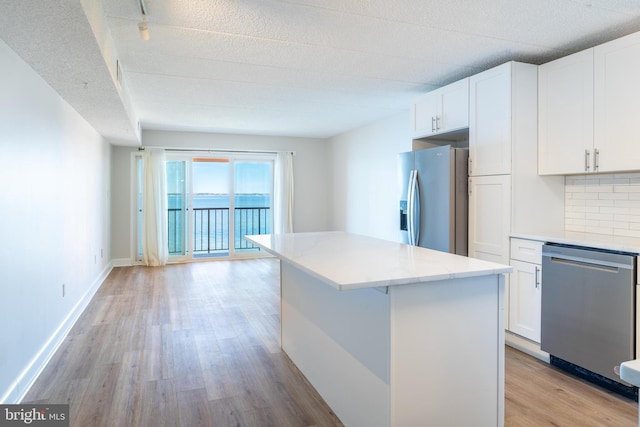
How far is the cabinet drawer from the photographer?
2.84 m

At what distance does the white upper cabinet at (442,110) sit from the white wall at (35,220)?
10.9 ft

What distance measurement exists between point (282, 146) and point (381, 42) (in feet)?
15.9

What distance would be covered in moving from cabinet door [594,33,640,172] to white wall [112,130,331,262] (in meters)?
5.48

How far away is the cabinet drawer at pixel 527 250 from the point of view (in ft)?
9.31

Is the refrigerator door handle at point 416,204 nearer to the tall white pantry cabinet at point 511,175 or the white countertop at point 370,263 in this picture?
the tall white pantry cabinet at point 511,175

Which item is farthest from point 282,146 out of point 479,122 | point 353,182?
point 479,122

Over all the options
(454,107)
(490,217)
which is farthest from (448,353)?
(454,107)

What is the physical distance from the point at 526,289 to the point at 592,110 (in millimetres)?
1398

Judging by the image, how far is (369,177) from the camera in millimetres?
6270

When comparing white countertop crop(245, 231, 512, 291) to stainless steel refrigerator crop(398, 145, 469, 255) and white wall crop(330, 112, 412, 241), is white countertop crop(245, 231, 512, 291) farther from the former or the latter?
white wall crop(330, 112, 412, 241)

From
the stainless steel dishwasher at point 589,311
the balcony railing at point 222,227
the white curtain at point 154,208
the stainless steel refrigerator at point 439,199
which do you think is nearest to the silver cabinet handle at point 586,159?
the stainless steel dishwasher at point 589,311

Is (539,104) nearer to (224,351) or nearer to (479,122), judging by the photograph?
(479,122)

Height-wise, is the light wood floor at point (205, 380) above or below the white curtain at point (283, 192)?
below

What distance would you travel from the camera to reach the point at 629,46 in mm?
2537
